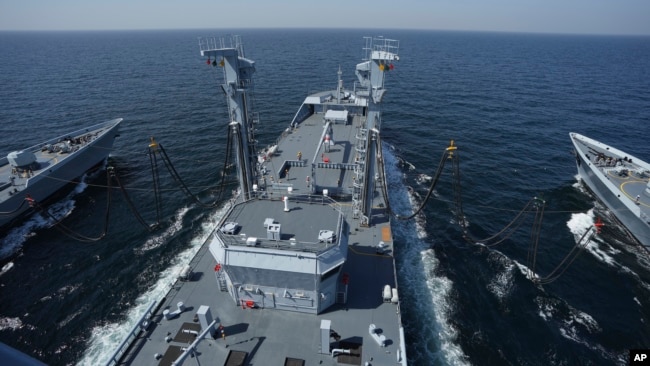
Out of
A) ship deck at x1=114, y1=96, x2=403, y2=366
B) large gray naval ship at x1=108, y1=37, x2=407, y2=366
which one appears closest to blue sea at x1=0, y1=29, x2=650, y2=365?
ship deck at x1=114, y1=96, x2=403, y2=366

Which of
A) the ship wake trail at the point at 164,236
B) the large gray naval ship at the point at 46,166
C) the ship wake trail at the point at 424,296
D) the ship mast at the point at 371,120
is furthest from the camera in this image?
the large gray naval ship at the point at 46,166

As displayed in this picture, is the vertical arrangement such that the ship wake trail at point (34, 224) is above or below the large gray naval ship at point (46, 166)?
below

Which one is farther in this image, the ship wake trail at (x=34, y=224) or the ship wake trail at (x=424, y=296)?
the ship wake trail at (x=34, y=224)

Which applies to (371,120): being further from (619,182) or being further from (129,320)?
(619,182)

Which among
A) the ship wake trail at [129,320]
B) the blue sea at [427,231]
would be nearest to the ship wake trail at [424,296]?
the blue sea at [427,231]

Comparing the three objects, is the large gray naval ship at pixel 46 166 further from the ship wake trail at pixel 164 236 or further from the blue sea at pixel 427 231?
the ship wake trail at pixel 164 236

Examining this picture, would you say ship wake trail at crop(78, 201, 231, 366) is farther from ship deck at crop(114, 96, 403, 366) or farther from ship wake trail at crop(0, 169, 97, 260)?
ship wake trail at crop(0, 169, 97, 260)
